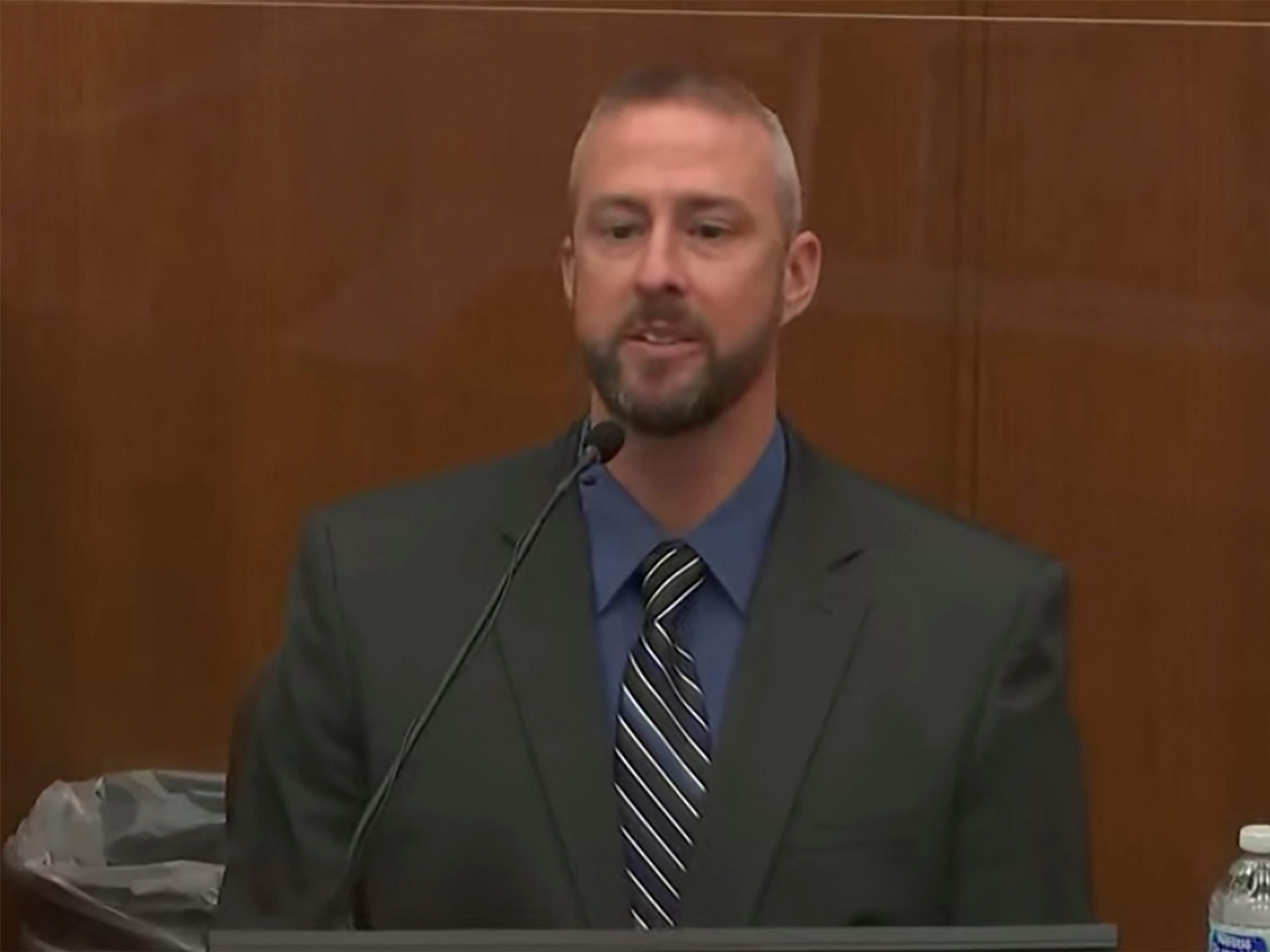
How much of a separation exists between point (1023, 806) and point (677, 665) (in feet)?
0.96

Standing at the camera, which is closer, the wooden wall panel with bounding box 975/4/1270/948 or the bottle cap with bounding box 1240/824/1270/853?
the bottle cap with bounding box 1240/824/1270/853

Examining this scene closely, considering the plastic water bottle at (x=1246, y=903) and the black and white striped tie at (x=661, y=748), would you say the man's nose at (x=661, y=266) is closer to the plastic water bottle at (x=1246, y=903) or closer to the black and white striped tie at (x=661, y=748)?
the black and white striped tie at (x=661, y=748)

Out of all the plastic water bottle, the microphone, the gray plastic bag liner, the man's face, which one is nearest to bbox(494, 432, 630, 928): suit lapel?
the man's face

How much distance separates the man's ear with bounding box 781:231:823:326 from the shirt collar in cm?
16

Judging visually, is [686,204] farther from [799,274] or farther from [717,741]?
[717,741]

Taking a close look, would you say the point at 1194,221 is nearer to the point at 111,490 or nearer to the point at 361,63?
→ the point at 361,63

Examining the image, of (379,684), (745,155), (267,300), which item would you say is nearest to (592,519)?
(379,684)

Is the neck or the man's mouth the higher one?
the man's mouth

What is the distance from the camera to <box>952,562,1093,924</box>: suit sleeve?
59.6 inches

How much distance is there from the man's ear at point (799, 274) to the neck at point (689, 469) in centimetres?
8

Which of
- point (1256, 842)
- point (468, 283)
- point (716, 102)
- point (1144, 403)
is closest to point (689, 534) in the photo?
point (716, 102)

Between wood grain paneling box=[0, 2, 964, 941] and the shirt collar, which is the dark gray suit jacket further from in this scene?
wood grain paneling box=[0, 2, 964, 941]

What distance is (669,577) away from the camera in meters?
1.60

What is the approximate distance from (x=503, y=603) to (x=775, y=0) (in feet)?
3.88
